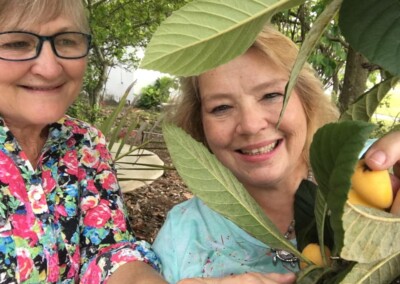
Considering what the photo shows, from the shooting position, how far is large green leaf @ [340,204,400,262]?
1.35 feet

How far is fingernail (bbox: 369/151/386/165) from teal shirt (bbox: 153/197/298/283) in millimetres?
586

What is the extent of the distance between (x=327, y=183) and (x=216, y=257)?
748mm

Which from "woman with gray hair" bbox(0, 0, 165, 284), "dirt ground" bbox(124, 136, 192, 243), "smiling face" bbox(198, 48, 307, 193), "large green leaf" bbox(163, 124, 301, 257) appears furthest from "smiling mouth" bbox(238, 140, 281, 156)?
"dirt ground" bbox(124, 136, 192, 243)

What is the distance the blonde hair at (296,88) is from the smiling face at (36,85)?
32 centimetres

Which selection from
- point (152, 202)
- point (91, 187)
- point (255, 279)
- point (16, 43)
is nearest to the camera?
point (255, 279)

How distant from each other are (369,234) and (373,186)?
0.05 metres

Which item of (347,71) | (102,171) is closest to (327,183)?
(102,171)

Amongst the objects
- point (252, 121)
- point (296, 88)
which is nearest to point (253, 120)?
point (252, 121)

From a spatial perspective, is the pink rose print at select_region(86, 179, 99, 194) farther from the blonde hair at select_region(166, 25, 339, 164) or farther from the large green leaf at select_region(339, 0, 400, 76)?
the large green leaf at select_region(339, 0, 400, 76)

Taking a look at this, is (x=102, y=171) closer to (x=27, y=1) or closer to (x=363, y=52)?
(x=27, y=1)

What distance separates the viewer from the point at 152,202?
454cm

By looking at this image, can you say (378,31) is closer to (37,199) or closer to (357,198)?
(357,198)

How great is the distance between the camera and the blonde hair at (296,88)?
114 cm

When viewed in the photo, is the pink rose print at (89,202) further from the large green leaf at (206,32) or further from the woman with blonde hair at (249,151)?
the large green leaf at (206,32)
